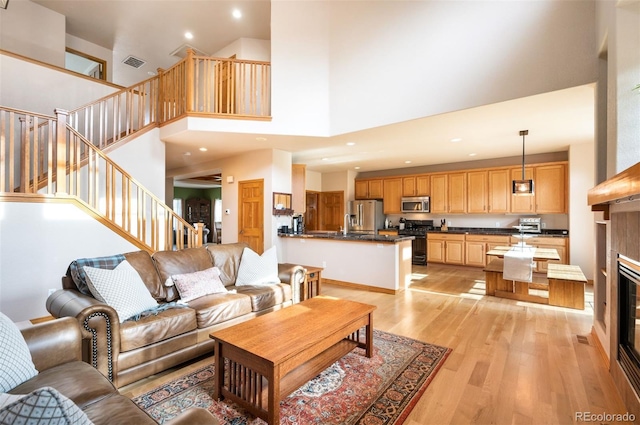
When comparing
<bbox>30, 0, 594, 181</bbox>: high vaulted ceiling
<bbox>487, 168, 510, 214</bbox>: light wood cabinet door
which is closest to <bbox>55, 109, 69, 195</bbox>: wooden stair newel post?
<bbox>30, 0, 594, 181</bbox>: high vaulted ceiling

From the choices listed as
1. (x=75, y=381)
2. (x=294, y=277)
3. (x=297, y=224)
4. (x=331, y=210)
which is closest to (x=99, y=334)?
(x=75, y=381)

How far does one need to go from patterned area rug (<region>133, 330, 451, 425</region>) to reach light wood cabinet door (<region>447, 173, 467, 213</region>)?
515 centimetres

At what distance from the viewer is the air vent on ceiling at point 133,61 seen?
23.0 feet

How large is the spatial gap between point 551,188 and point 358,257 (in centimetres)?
432

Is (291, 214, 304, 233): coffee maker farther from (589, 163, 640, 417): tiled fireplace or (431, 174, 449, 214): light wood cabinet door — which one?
(589, 163, 640, 417): tiled fireplace

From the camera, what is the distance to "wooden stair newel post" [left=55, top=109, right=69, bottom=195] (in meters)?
3.38

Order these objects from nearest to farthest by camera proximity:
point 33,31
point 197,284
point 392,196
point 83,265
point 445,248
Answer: point 83,265
point 197,284
point 33,31
point 445,248
point 392,196

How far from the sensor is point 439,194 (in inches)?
289

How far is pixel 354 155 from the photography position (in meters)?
6.42

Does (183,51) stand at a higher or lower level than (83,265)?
higher

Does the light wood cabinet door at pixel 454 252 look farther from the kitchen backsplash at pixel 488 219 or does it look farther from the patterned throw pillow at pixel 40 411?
the patterned throw pillow at pixel 40 411
